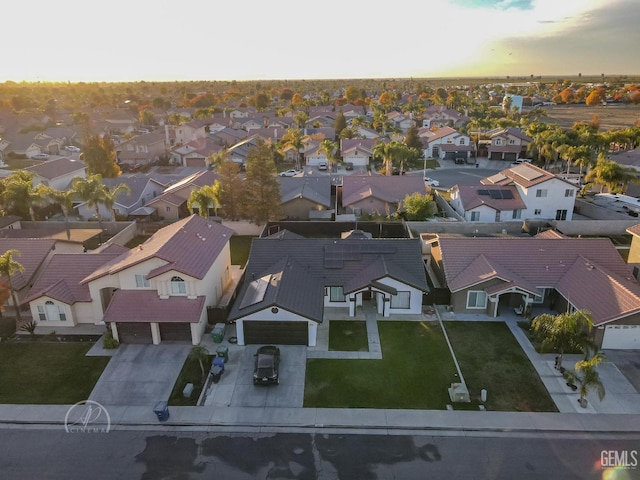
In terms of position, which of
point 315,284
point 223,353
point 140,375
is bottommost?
point 140,375

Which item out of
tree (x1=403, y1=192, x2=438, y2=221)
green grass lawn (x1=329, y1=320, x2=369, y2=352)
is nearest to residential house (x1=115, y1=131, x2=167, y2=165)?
tree (x1=403, y1=192, x2=438, y2=221)

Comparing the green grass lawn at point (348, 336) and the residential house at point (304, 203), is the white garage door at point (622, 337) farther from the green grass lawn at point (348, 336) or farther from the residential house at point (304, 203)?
the residential house at point (304, 203)

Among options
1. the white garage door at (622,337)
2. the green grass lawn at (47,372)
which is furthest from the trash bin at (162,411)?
the white garage door at (622,337)

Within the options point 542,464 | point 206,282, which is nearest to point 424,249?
point 206,282

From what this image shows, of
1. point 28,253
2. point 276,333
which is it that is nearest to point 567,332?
point 276,333

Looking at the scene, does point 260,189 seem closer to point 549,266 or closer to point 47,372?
point 47,372

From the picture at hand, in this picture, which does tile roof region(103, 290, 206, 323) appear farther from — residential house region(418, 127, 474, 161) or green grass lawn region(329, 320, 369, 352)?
residential house region(418, 127, 474, 161)
